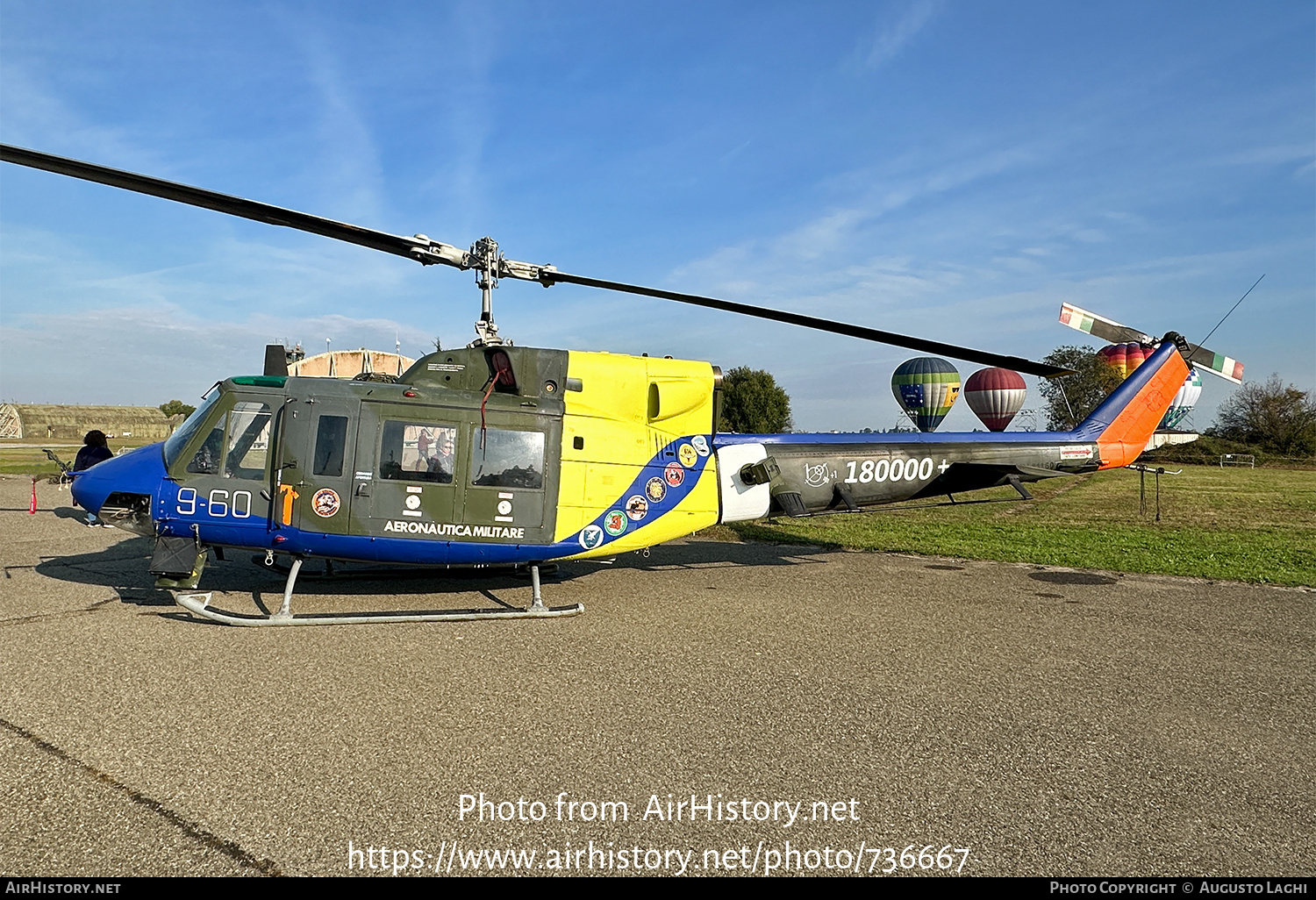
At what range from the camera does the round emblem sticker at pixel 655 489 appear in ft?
29.2

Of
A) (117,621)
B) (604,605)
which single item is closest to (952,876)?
(604,605)

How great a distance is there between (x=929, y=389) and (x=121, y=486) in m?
48.0

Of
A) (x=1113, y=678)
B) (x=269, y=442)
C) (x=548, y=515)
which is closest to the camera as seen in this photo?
(x=1113, y=678)

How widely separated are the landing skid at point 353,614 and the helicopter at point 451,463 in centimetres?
2

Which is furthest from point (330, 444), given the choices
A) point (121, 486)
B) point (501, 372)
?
point (121, 486)

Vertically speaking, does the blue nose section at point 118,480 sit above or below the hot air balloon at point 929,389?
below

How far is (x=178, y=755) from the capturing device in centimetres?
432

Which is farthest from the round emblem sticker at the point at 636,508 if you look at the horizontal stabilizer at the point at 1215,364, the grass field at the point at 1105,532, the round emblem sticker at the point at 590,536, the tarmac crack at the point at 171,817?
the horizontal stabilizer at the point at 1215,364

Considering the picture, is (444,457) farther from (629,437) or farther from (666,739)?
(666,739)

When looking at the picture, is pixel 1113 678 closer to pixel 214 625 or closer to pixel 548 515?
pixel 548 515

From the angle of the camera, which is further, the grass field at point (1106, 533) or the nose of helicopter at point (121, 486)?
the grass field at point (1106, 533)

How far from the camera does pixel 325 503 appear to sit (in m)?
7.76

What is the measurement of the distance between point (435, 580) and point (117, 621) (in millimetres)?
3455

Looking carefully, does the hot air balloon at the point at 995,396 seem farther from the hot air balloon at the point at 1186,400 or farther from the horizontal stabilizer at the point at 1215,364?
the horizontal stabilizer at the point at 1215,364
